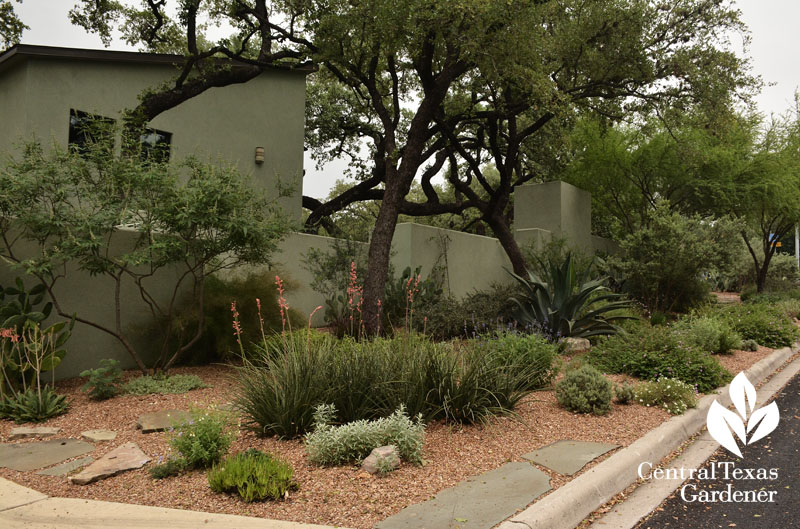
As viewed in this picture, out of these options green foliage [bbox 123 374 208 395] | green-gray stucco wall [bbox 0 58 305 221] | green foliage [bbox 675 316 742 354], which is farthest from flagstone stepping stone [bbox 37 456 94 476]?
green foliage [bbox 675 316 742 354]

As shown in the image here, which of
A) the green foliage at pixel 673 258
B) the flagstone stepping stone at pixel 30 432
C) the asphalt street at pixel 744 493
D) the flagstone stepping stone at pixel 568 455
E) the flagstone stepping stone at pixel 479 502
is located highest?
the green foliage at pixel 673 258

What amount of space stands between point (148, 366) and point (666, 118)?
12.1 meters

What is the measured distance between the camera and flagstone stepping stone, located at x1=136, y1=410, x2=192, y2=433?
4.95 meters

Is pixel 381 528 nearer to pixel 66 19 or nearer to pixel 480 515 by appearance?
pixel 480 515

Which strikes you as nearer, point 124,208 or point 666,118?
point 124,208

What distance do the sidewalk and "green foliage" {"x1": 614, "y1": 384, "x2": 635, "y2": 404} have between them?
3.88 meters

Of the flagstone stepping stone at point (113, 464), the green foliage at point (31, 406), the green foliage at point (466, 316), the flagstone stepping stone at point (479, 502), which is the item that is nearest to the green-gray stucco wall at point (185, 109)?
the green foliage at point (466, 316)

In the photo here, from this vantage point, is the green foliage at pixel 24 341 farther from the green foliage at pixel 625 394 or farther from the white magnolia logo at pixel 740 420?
the white magnolia logo at pixel 740 420

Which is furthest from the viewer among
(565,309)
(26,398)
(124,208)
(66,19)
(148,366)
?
(66,19)

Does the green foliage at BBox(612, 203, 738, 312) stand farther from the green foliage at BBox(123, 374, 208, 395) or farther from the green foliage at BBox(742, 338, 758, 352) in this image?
the green foliage at BBox(123, 374, 208, 395)

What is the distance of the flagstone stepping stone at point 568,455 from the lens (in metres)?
3.97

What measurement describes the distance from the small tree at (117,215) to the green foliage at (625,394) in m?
4.52

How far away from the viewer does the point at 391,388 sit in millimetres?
4785

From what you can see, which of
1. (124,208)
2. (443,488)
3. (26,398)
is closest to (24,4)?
(124,208)
